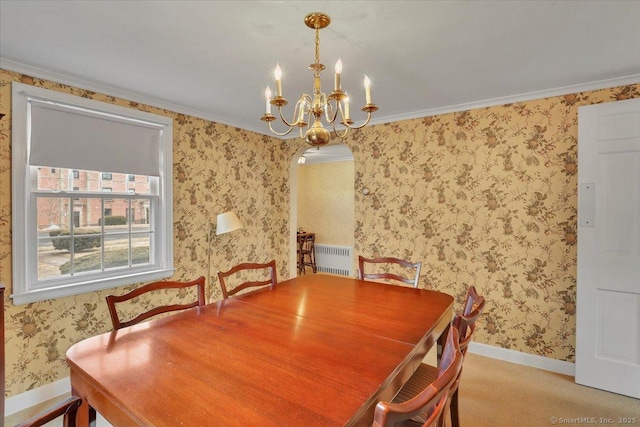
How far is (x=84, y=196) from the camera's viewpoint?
2.50 metres

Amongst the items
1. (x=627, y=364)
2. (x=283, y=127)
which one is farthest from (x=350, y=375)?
(x=283, y=127)

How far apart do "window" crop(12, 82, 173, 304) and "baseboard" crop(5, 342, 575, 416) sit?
66 centimetres

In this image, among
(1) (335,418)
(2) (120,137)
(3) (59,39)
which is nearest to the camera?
(1) (335,418)

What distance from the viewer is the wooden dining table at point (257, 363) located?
0.85 meters

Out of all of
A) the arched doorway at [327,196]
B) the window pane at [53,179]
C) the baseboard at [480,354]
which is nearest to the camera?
the baseboard at [480,354]

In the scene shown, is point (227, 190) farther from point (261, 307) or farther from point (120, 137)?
point (261, 307)

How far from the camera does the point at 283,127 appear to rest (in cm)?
376

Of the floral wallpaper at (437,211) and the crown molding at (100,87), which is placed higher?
the crown molding at (100,87)

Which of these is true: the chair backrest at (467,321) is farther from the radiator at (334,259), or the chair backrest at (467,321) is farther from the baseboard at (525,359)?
the radiator at (334,259)

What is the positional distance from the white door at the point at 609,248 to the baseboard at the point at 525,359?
0.18 meters

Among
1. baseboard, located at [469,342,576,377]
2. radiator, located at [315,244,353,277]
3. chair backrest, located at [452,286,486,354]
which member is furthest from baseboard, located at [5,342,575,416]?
radiator, located at [315,244,353,277]

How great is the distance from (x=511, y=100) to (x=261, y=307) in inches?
107

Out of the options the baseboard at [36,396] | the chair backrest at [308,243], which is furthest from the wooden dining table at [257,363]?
the chair backrest at [308,243]

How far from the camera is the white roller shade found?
2.24 meters
